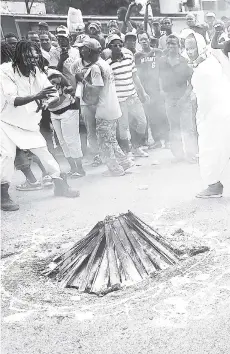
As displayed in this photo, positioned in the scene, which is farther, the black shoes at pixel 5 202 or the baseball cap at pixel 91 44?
the baseball cap at pixel 91 44

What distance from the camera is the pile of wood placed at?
330cm

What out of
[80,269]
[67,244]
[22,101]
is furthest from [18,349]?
[22,101]

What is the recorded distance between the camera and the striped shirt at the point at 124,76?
6820 millimetres

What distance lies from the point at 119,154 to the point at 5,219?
2.32 metres

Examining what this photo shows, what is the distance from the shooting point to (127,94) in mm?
7031

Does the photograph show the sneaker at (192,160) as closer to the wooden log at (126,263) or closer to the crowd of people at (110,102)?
the crowd of people at (110,102)

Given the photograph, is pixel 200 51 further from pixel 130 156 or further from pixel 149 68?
pixel 149 68

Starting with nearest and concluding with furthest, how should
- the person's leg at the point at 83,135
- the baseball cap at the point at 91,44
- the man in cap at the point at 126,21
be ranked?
1. the baseball cap at the point at 91,44
2. the person's leg at the point at 83,135
3. the man in cap at the point at 126,21

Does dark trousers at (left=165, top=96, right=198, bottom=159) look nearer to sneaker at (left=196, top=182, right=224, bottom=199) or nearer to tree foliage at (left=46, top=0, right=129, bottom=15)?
sneaker at (left=196, top=182, right=224, bottom=199)

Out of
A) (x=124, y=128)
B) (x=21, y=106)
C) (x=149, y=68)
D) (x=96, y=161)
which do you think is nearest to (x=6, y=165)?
(x=21, y=106)

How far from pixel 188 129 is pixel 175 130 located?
0.22 metres

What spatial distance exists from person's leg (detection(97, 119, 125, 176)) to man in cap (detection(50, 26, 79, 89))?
2.54ft

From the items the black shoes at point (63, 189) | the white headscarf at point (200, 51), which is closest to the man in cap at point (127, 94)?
the white headscarf at point (200, 51)

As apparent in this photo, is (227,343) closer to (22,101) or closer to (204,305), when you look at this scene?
(204,305)
